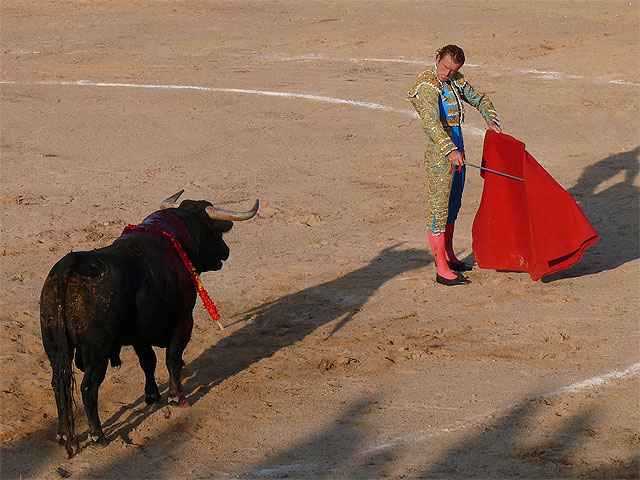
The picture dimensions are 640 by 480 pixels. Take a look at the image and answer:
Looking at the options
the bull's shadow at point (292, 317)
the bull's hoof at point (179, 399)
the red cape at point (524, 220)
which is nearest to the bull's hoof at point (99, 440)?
the bull's hoof at point (179, 399)

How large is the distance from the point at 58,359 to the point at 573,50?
43.6 feet

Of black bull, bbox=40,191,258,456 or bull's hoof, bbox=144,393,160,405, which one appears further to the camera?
bull's hoof, bbox=144,393,160,405

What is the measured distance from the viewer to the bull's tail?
513cm

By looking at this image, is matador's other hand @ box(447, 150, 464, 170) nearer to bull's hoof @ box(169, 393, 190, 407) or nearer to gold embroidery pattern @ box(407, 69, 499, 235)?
gold embroidery pattern @ box(407, 69, 499, 235)

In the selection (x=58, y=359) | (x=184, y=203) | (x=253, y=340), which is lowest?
(x=253, y=340)

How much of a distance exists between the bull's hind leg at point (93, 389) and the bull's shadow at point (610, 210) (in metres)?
4.00

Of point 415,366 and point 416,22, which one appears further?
point 416,22

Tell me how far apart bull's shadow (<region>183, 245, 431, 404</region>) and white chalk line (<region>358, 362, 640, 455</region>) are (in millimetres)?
1417

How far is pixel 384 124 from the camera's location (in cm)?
1319

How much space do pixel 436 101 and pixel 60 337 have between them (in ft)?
11.5

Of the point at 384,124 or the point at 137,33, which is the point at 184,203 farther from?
the point at 137,33

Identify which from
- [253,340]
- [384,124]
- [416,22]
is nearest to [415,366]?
[253,340]

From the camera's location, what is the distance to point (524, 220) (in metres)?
7.82

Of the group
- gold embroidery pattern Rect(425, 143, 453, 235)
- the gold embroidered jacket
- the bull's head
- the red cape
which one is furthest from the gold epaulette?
the bull's head
